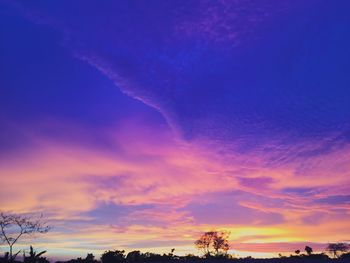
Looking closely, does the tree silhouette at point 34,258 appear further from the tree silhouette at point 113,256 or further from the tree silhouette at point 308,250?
the tree silhouette at point 308,250

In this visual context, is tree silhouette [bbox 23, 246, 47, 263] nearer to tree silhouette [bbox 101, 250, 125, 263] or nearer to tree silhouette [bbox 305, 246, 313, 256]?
tree silhouette [bbox 101, 250, 125, 263]

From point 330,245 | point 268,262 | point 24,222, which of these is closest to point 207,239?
point 330,245

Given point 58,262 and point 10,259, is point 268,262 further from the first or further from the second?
point 10,259

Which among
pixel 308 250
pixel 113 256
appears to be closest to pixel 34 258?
pixel 113 256

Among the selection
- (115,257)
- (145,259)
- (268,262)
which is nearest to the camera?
(268,262)

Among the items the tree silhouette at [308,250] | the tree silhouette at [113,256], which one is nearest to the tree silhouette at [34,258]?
the tree silhouette at [113,256]

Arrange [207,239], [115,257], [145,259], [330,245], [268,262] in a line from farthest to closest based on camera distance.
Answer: [207,239]
[330,245]
[115,257]
[145,259]
[268,262]

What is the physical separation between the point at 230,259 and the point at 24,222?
88.1 feet

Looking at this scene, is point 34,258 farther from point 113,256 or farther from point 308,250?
point 308,250

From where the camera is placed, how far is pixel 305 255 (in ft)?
131

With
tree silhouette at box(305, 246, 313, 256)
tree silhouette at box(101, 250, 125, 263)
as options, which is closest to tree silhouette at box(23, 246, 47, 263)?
tree silhouette at box(101, 250, 125, 263)

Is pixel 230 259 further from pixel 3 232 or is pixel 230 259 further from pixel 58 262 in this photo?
pixel 3 232

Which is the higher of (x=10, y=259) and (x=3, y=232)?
(x=3, y=232)

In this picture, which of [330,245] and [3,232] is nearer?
[3,232]
